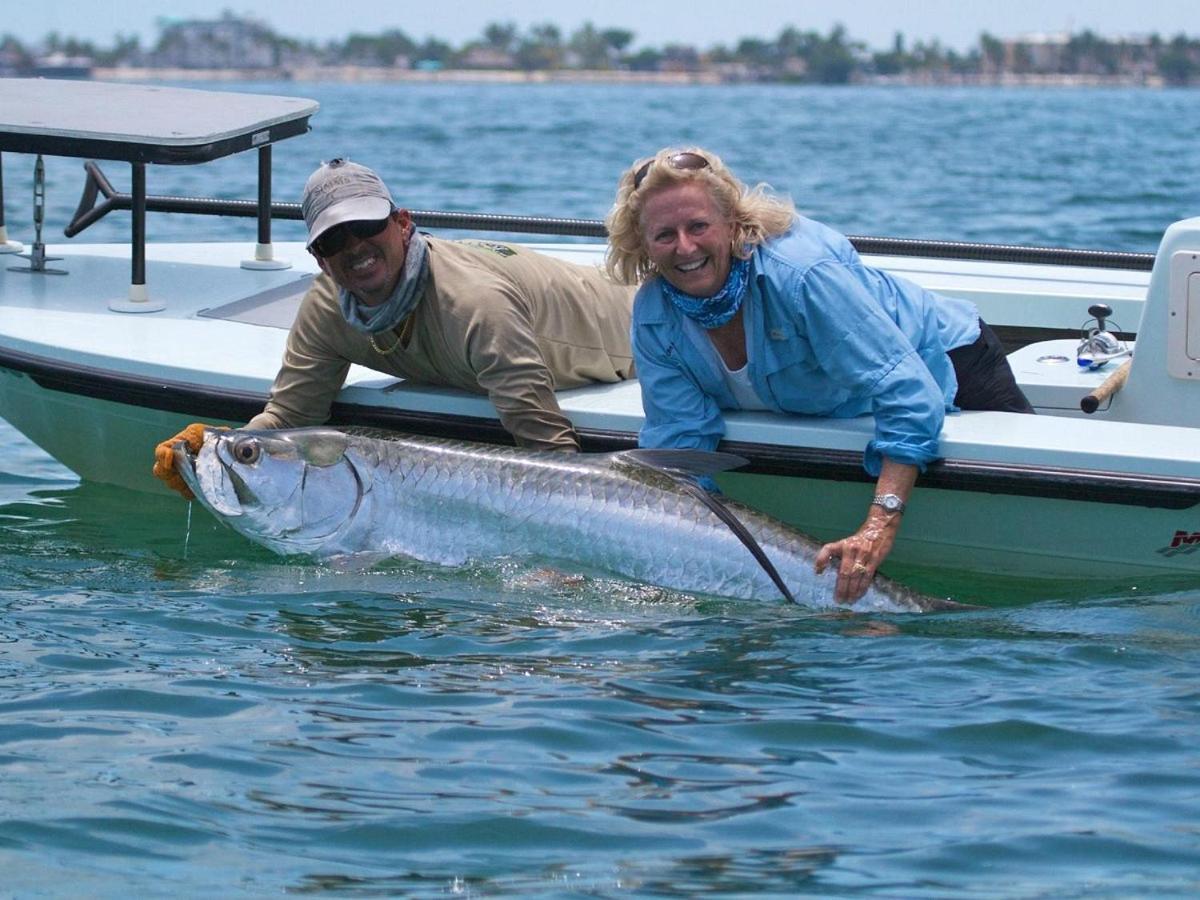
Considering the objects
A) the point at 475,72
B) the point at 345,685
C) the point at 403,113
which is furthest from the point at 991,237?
the point at 475,72

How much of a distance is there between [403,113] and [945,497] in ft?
177

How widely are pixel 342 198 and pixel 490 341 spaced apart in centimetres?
62

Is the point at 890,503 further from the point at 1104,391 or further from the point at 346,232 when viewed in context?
the point at 346,232

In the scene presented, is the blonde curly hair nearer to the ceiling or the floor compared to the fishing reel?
nearer to the ceiling

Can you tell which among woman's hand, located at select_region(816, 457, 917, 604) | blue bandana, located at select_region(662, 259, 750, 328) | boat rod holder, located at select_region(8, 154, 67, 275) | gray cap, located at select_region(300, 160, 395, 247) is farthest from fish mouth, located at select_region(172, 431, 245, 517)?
boat rod holder, located at select_region(8, 154, 67, 275)

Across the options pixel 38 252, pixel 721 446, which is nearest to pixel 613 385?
pixel 721 446

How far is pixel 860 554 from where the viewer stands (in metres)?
5.04

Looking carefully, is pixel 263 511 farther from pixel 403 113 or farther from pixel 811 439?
pixel 403 113

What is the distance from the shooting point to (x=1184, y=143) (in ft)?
124

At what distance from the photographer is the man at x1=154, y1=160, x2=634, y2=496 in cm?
531

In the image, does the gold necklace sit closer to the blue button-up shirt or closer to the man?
the man

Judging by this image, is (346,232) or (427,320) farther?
(427,320)

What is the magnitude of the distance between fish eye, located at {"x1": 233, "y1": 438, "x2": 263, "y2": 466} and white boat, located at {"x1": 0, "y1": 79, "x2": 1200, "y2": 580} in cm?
54

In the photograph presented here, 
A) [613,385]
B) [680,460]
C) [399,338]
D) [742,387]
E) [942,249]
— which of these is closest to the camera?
[680,460]
